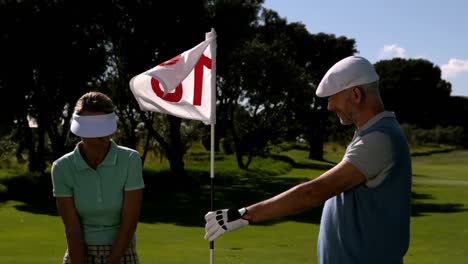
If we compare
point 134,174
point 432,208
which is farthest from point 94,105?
point 432,208

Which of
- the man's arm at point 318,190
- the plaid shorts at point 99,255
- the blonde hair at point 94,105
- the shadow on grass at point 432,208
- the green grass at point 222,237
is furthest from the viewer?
the shadow on grass at point 432,208

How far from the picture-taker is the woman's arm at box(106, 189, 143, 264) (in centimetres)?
441

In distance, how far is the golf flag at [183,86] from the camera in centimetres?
616

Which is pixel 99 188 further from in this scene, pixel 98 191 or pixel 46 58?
pixel 46 58

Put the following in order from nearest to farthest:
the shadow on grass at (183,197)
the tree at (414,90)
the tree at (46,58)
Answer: the shadow on grass at (183,197), the tree at (46,58), the tree at (414,90)

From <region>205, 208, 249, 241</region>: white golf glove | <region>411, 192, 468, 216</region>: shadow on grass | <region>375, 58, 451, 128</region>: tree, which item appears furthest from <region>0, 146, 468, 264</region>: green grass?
<region>375, 58, 451, 128</region>: tree

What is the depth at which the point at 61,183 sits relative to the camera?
4.47 m

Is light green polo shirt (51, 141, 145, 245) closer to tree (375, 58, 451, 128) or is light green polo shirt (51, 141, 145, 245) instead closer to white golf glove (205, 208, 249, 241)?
white golf glove (205, 208, 249, 241)

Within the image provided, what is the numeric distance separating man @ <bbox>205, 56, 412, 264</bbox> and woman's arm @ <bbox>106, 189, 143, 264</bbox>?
2.77 feet

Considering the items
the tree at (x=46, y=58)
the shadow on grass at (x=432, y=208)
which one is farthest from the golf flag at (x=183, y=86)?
the tree at (x=46, y=58)

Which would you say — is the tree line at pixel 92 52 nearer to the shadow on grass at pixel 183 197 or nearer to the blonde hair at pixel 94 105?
the shadow on grass at pixel 183 197

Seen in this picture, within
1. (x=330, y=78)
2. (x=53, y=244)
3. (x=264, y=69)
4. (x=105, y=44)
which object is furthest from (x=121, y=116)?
(x=330, y=78)

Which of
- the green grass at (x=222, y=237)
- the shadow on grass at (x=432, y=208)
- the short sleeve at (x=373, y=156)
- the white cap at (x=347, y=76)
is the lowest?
the shadow on grass at (x=432, y=208)

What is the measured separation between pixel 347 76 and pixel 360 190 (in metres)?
0.57
